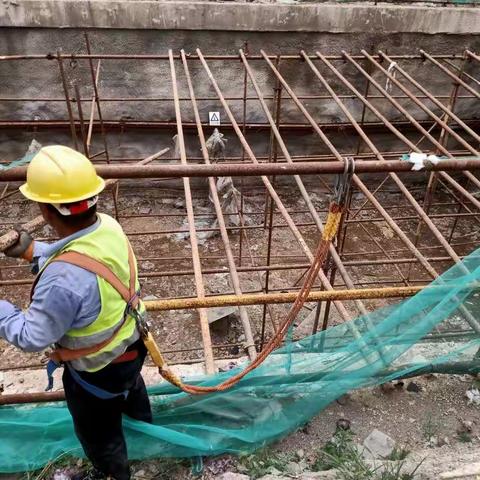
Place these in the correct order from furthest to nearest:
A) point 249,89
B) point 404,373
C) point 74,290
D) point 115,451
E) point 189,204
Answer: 1. point 249,89
2. point 189,204
3. point 404,373
4. point 115,451
5. point 74,290

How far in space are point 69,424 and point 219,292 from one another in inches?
180

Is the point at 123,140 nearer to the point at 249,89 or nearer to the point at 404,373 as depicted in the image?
the point at 249,89

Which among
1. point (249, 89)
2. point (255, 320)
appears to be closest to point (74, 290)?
point (255, 320)

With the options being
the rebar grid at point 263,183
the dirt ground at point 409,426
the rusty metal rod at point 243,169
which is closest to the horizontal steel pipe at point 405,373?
the dirt ground at point 409,426

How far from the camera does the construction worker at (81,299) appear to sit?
1575mm

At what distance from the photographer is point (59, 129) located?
7832 mm

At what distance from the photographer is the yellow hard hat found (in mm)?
1575

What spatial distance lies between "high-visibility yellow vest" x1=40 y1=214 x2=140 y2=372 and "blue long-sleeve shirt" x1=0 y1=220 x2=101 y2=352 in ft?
0.12

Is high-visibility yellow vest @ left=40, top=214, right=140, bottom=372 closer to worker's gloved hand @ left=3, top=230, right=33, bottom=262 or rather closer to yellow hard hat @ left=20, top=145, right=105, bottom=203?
yellow hard hat @ left=20, top=145, right=105, bottom=203

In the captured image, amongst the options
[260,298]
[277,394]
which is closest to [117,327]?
[260,298]

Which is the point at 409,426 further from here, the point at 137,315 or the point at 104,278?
the point at 104,278

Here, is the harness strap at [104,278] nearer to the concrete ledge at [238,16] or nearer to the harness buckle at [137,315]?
the harness buckle at [137,315]

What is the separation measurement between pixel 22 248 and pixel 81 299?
0.44m

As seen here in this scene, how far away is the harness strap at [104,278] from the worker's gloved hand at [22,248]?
0.86 ft
